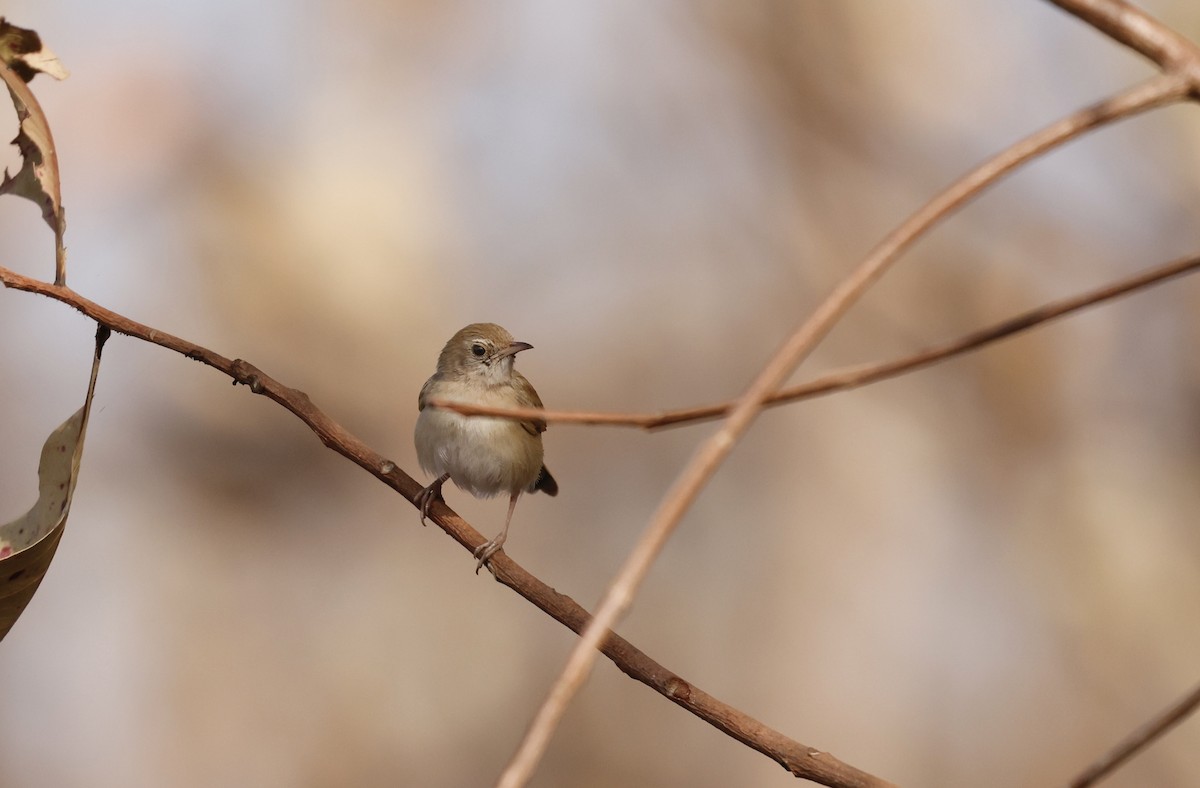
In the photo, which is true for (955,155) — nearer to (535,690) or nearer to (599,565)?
(599,565)

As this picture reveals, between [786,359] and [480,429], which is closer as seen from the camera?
[786,359]

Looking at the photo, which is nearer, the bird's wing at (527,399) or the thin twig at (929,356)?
the thin twig at (929,356)

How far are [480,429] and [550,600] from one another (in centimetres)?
181

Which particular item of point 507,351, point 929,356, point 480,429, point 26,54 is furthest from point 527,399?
point 929,356

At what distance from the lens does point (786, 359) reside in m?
0.50

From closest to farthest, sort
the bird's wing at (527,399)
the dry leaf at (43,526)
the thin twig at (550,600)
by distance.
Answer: the thin twig at (550,600), the dry leaf at (43,526), the bird's wing at (527,399)

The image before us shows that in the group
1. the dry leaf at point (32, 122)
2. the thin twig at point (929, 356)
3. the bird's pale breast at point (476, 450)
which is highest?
the bird's pale breast at point (476, 450)

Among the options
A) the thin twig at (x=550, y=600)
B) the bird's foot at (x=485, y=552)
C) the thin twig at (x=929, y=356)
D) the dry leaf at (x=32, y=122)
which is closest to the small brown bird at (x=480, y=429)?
the bird's foot at (x=485, y=552)

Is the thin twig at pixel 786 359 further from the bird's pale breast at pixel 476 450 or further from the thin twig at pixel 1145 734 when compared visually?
the bird's pale breast at pixel 476 450

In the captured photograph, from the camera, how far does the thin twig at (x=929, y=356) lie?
1.56 feet

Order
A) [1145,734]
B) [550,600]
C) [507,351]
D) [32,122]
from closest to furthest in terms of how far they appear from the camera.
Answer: [1145,734] → [550,600] → [32,122] → [507,351]

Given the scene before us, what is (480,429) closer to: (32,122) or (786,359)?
(32,122)

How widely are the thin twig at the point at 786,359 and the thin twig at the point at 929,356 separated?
26 millimetres

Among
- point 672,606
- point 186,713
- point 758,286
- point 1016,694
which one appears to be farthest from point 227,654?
point 1016,694
